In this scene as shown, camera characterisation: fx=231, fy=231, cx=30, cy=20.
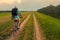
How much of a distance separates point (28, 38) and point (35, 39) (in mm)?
662

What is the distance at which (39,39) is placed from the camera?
18.1 metres

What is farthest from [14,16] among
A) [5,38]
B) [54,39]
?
[54,39]

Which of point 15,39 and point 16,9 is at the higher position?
point 16,9

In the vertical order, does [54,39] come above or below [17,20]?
below

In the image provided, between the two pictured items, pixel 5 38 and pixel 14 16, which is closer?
pixel 5 38

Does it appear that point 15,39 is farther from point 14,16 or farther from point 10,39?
point 14,16

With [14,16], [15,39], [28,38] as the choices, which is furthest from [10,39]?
[14,16]

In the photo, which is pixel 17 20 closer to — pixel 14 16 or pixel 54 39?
pixel 14 16

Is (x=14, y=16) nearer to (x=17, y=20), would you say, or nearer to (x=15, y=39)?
(x=17, y=20)

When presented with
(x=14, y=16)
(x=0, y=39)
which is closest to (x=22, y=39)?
(x=0, y=39)

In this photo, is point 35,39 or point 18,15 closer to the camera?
point 35,39

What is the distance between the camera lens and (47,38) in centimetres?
Answer: 1878

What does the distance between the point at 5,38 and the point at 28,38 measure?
72.5 inches

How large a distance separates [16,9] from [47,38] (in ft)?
12.4
